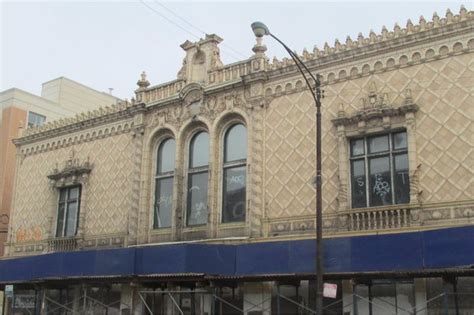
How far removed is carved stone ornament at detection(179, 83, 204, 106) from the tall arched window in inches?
58.3

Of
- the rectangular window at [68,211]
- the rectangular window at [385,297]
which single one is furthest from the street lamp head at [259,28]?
the rectangular window at [68,211]

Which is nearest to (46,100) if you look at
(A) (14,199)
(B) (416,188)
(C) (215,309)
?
(A) (14,199)

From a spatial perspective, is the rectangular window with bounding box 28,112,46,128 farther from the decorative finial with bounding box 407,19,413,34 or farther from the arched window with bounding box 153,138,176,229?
the decorative finial with bounding box 407,19,413,34

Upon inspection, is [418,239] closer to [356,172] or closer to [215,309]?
[356,172]

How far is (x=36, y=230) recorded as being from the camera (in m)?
30.9

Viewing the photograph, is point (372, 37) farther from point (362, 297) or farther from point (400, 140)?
point (362, 297)

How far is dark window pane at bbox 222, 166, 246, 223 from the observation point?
23453mm

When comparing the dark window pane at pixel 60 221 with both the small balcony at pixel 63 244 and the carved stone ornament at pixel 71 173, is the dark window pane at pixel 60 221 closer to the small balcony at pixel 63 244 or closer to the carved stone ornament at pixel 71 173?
the small balcony at pixel 63 244

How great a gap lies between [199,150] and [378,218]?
9.16 metres

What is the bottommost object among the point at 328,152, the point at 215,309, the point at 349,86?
the point at 215,309

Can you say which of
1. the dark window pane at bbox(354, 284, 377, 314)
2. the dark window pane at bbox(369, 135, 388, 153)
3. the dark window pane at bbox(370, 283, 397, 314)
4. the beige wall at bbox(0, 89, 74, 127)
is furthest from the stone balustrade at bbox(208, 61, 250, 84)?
the beige wall at bbox(0, 89, 74, 127)

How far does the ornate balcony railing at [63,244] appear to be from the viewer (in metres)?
28.4

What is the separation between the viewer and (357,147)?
20.8 meters

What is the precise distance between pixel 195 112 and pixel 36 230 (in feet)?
38.6
